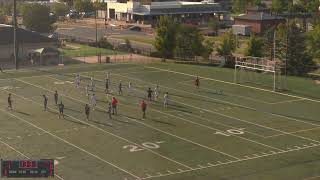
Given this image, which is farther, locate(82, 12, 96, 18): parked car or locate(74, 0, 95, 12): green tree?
locate(82, 12, 96, 18): parked car

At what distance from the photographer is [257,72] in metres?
51.2

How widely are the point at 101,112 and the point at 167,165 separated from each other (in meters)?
10.8

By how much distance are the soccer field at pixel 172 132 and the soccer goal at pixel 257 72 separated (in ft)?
5.35

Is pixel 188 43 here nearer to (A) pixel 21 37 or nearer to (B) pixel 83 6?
(A) pixel 21 37

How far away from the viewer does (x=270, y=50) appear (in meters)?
55.5

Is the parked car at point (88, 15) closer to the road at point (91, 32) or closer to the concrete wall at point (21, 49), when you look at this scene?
the road at point (91, 32)

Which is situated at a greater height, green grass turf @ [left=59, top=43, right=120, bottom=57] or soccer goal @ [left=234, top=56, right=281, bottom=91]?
green grass turf @ [left=59, top=43, right=120, bottom=57]

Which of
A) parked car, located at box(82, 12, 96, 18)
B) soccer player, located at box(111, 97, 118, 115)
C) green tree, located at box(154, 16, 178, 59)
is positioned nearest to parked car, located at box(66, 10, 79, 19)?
parked car, located at box(82, 12, 96, 18)

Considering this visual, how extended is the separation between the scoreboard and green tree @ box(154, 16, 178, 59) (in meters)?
45.7

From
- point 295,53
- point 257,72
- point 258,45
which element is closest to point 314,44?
point 258,45

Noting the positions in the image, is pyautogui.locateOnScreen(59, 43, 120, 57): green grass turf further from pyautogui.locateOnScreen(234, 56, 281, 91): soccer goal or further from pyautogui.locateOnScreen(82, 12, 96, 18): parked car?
pyautogui.locateOnScreen(82, 12, 96, 18): parked car

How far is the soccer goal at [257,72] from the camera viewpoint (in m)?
44.9

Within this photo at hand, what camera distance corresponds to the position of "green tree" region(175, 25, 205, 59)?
59188mm

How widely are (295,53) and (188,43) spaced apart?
1144 cm
